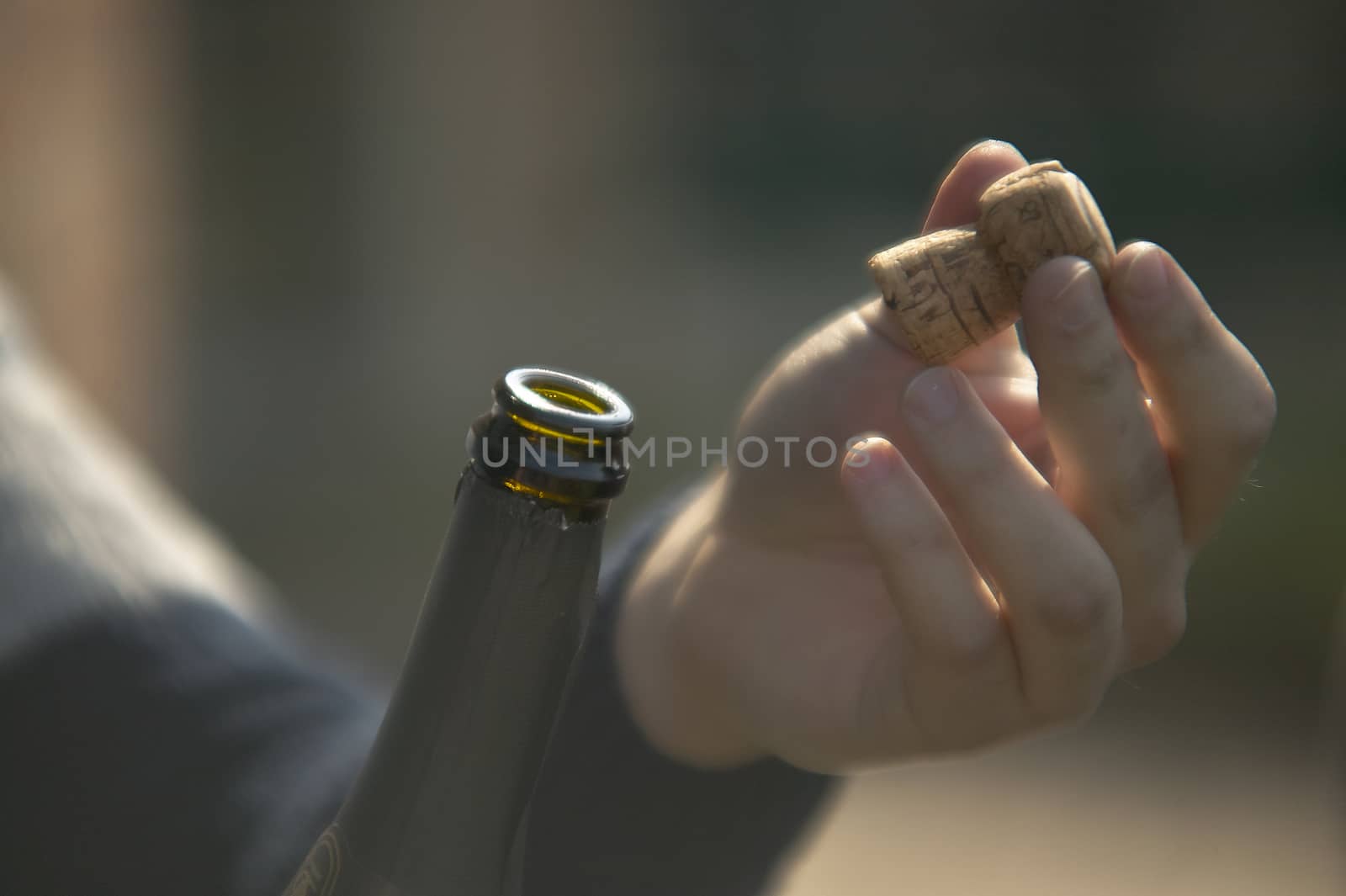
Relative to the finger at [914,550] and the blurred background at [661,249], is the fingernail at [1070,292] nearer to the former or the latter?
the finger at [914,550]

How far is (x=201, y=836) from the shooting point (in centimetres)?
99

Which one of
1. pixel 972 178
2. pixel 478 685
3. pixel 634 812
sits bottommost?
pixel 634 812

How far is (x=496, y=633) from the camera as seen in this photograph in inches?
26.0

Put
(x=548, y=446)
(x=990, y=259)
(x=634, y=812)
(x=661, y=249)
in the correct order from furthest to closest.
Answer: (x=661, y=249), (x=634, y=812), (x=990, y=259), (x=548, y=446)

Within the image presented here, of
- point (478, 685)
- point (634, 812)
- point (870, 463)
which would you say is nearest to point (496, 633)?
point (478, 685)

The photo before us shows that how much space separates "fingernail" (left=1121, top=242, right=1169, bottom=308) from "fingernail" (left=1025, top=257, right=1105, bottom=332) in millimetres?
17

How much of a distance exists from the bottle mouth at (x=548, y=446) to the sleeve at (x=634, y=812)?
27 cm

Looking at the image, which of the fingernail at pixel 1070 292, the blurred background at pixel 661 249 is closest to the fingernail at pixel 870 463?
the fingernail at pixel 1070 292

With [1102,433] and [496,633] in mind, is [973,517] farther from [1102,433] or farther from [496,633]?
[496,633]

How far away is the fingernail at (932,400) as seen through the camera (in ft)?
2.22

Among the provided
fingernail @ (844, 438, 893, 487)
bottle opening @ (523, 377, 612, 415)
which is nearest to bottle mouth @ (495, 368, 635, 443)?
bottle opening @ (523, 377, 612, 415)

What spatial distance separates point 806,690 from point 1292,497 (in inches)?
156

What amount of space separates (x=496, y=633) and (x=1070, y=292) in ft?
1.12

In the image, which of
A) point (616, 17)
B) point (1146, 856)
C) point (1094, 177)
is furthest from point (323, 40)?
point (1146, 856)
